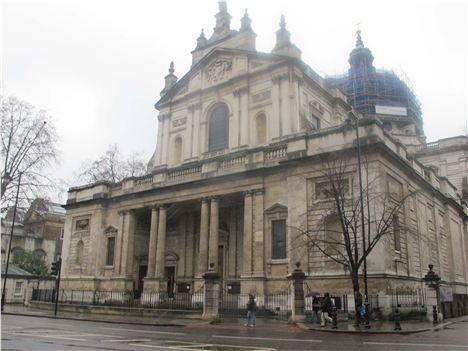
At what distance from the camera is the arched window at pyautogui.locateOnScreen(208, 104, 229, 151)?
34.8 meters

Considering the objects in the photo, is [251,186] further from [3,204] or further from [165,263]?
[3,204]

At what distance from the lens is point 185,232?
110ft

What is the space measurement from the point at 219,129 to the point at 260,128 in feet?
12.6

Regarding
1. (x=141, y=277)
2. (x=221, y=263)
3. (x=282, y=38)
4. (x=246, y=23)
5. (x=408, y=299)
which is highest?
(x=246, y=23)

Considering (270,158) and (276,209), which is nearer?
(276,209)

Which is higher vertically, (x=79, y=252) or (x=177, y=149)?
(x=177, y=149)

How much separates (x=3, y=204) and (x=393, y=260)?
23.4 m

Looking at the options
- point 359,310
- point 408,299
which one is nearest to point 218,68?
point 408,299

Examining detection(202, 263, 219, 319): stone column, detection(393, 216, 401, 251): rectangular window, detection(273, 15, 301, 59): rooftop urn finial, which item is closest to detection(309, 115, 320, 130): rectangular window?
detection(273, 15, 301, 59): rooftop urn finial

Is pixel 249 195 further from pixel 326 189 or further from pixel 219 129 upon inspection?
pixel 219 129

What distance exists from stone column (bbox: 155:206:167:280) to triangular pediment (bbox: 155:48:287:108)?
36.6 feet

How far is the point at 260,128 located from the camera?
33.0 m

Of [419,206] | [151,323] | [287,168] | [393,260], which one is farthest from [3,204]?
[419,206]

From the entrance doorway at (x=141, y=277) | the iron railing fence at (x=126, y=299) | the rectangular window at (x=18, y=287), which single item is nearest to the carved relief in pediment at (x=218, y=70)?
the entrance doorway at (x=141, y=277)
